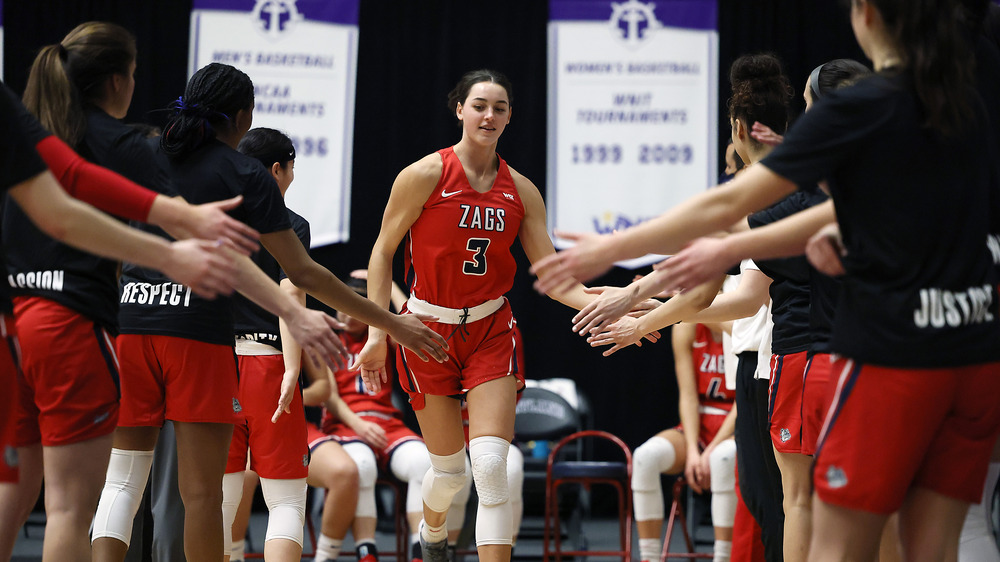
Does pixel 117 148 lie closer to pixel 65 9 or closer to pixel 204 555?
pixel 204 555

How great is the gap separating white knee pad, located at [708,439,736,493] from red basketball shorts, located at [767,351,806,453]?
1773 mm

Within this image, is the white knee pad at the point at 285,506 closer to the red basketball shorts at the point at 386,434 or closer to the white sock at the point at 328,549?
the white sock at the point at 328,549

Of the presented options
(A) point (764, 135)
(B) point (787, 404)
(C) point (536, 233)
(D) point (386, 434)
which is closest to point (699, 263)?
(A) point (764, 135)

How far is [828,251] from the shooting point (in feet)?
6.82

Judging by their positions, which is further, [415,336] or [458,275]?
[458,275]

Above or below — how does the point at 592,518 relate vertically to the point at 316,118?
below

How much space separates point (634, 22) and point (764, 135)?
4.59 metres

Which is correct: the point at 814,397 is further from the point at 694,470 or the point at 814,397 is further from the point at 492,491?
the point at 694,470

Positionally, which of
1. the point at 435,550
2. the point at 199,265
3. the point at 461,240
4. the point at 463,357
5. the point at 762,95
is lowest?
the point at 435,550

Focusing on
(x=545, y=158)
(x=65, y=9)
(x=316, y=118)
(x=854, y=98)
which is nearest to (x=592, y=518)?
(x=545, y=158)

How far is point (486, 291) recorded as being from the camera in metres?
4.04

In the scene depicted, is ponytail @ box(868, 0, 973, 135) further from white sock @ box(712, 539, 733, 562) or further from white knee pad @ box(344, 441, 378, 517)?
white knee pad @ box(344, 441, 378, 517)

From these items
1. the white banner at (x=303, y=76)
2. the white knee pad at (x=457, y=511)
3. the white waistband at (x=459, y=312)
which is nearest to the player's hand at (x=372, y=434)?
the white knee pad at (x=457, y=511)

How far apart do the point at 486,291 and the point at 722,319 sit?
960mm
